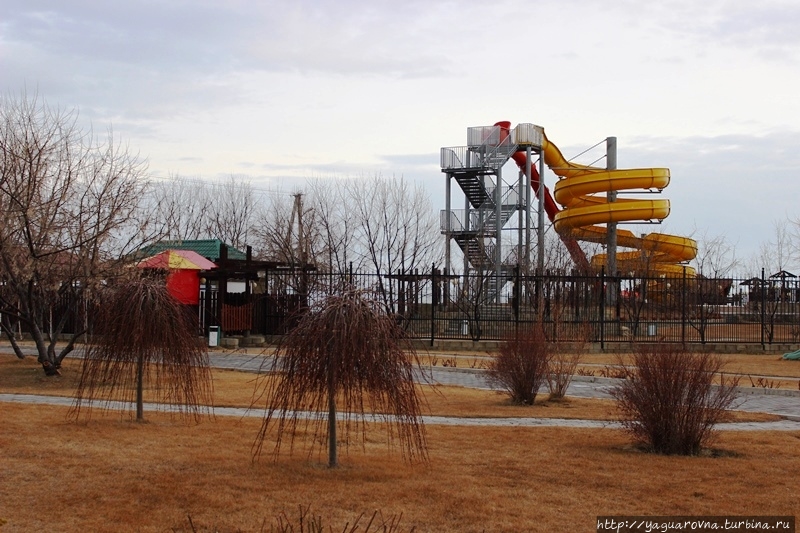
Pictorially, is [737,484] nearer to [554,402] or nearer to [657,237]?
[554,402]

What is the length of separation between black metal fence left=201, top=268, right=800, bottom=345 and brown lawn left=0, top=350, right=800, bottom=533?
1507cm

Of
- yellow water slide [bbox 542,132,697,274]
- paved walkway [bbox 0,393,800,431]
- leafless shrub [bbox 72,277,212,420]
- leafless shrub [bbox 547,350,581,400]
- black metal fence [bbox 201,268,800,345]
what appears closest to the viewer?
leafless shrub [bbox 72,277,212,420]

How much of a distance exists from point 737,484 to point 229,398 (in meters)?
9.24

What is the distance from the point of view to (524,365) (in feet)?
49.1

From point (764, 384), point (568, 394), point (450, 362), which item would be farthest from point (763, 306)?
point (568, 394)

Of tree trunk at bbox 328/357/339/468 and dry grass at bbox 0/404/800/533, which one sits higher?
tree trunk at bbox 328/357/339/468

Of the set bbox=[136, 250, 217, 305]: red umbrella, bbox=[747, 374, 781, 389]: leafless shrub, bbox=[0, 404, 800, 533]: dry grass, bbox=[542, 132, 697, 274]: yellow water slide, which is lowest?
bbox=[0, 404, 800, 533]: dry grass

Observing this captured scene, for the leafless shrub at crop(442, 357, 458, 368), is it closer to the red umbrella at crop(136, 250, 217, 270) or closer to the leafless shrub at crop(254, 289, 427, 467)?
the red umbrella at crop(136, 250, 217, 270)

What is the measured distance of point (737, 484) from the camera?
860 cm

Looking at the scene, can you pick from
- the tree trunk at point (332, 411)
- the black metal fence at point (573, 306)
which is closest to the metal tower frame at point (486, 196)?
the black metal fence at point (573, 306)

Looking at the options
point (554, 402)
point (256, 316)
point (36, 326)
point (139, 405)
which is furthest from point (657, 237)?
point (139, 405)

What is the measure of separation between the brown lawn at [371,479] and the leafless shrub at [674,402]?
271 mm

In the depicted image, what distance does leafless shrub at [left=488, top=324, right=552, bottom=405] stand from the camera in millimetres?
14938

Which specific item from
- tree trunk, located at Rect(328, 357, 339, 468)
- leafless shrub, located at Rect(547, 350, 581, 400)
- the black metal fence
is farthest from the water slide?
tree trunk, located at Rect(328, 357, 339, 468)
